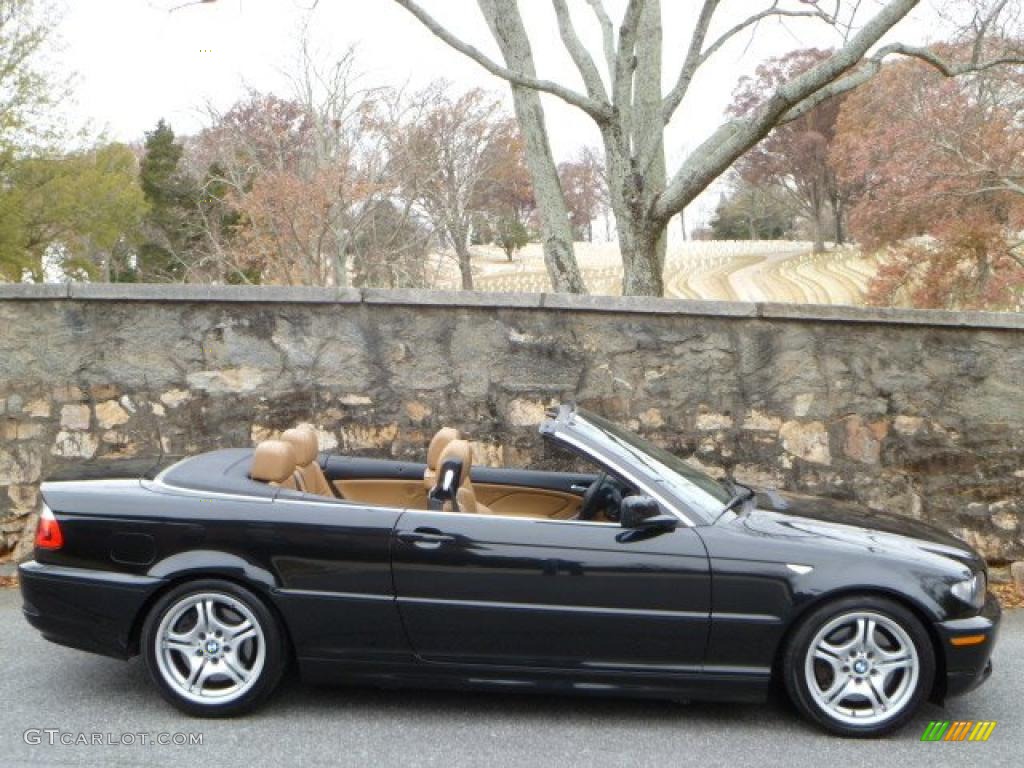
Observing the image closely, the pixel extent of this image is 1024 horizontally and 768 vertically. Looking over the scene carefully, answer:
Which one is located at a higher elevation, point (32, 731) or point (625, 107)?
point (625, 107)

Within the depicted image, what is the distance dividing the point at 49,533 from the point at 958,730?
3.82m

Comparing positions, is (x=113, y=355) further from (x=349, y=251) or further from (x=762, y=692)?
(x=349, y=251)

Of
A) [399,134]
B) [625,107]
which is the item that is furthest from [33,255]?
[625,107]

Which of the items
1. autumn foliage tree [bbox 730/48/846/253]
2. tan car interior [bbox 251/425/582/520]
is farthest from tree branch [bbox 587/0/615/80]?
autumn foliage tree [bbox 730/48/846/253]

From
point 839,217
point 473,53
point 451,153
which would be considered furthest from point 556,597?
point 839,217

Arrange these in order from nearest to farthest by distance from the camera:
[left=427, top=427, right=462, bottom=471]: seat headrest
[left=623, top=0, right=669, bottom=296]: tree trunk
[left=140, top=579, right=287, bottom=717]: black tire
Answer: [left=140, top=579, right=287, bottom=717]: black tire → [left=427, top=427, right=462, bottom=471]: seat headrest → [left=623, top=0, right=669, bottom=296]: tree trunk

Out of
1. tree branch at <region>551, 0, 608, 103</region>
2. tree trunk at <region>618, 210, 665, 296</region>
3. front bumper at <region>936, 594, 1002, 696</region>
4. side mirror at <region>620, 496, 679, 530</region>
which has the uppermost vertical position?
tree branch at <region>551, 0, 608, 103</region>

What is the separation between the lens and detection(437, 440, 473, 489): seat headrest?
4719 millimetres

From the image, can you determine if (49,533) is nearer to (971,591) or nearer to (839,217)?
(971,591)

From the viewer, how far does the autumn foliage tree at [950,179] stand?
2053 cm

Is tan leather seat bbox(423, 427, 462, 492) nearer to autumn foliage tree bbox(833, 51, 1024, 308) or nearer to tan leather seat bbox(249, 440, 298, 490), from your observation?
tan leather seat bbox(249, 440, 298, 490)

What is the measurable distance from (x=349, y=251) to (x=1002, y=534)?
23371 millimetres

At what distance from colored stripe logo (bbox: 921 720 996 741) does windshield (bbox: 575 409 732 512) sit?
122 cm

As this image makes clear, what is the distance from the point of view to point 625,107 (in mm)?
9820
